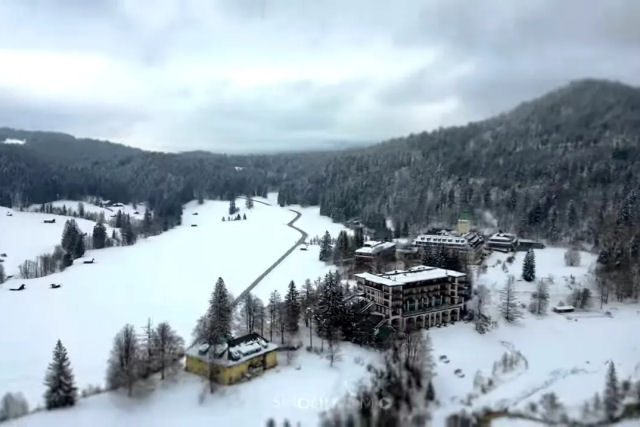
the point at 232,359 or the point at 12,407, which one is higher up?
the point at 232,359

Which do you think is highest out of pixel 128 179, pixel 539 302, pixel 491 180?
pixel 128 179

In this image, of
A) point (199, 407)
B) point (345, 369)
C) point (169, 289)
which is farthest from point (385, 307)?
point (169, 289)

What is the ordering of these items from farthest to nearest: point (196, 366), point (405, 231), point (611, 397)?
point (405, 231) → point (196, 366) → point (611, 397)

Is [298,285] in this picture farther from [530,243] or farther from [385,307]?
[530,243]

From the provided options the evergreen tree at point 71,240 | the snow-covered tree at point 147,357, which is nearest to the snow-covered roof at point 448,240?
the snow-covered tree at point 147,357

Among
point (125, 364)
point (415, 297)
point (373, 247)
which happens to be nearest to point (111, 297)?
point (125, 364)

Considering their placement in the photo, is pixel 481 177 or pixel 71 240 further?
pixel 481 177

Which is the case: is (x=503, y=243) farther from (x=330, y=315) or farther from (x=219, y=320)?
(x=219, y=320)

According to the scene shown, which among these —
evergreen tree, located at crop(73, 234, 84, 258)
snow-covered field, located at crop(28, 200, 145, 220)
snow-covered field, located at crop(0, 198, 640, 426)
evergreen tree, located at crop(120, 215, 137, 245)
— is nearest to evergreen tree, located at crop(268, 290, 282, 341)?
snow-covered field, located at crop(0, 198, 640, 426)
